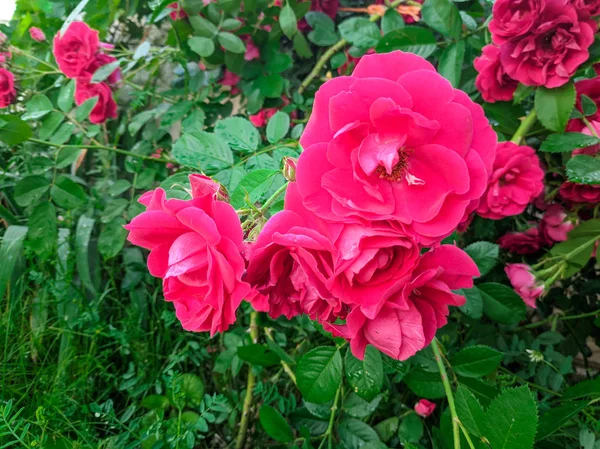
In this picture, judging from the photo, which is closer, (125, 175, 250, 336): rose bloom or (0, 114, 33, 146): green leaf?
(125, 175, 250, 336): rose bloom

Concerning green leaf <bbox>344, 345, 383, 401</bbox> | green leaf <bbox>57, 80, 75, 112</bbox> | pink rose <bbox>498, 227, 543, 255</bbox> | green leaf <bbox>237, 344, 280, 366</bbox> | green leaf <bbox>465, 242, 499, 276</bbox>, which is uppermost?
green leaf <bbox>57, 80, 75, 112</bbox>

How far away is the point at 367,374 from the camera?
0.54m

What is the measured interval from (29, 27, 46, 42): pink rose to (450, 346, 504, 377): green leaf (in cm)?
127

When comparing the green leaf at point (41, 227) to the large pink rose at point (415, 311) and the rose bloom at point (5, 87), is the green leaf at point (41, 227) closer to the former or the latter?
the rose bloom at point (5, 87)

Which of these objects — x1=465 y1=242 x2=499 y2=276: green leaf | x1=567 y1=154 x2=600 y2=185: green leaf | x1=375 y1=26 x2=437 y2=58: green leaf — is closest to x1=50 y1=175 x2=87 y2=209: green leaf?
x1=375 y1=26 x2=437 y2=58: green leaf

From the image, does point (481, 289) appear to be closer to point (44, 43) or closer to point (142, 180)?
point (142, 180)

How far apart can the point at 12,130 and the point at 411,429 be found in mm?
833

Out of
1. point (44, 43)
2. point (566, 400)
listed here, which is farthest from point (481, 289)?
point (44, 43)

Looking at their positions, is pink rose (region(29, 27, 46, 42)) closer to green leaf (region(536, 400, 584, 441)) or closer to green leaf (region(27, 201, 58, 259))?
green leaf (region(27, 201, 58, 259))

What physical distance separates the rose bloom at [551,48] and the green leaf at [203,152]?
41 cm

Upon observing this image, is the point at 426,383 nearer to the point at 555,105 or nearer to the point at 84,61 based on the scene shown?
the point at 555,105

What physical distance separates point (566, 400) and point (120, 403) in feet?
2.81

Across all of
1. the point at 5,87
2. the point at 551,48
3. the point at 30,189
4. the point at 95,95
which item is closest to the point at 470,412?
the point at 551,48

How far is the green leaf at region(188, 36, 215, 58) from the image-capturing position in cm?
81
